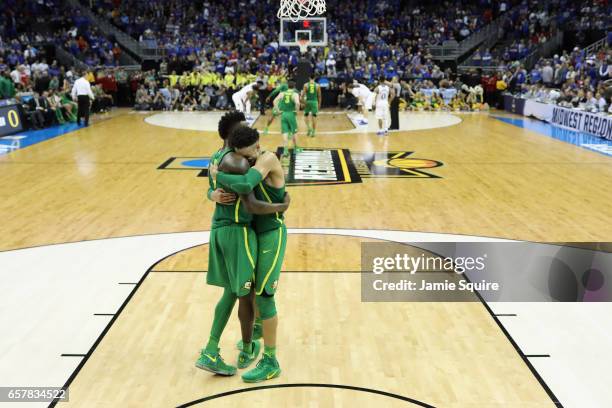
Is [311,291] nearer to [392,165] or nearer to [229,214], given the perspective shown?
[229,214]

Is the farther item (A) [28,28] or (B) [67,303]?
(A) [28,28]

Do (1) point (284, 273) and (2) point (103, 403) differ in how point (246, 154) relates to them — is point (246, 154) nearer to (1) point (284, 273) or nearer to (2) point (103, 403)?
(2) point (103, 403)

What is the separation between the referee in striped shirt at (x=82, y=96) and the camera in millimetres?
20000

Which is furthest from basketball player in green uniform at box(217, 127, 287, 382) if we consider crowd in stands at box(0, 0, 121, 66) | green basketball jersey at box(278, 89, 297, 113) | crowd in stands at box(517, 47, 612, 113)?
crowd in stands at box(0, 0, 121, 66)

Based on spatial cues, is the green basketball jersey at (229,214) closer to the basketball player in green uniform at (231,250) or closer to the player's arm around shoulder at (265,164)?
the basketball player in green uniform at (231,250)

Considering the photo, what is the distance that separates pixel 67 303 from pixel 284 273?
2.15 m

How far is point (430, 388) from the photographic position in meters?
4.71

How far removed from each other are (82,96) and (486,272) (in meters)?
16.0

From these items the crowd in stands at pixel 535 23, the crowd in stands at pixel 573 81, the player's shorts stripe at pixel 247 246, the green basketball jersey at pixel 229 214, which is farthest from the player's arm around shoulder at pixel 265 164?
the crowd in stands at pixel 535 23

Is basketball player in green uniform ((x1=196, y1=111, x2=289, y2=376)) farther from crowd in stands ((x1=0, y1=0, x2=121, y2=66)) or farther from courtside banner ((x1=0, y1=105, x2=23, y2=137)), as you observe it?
crowd in stands ((x1=0, y1=0, x2=121, y2=66))

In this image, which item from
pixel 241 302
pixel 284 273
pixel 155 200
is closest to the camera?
pixel 241 302

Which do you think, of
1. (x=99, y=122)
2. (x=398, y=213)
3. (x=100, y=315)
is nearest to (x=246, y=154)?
(x=100, y=315)

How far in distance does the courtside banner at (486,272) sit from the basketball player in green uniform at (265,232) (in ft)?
5.96

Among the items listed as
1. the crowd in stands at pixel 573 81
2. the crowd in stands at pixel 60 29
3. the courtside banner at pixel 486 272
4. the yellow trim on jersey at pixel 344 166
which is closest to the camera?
the courtside banner at pixel 486 272
